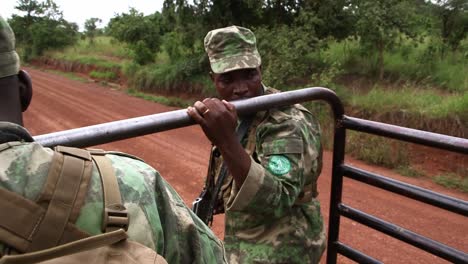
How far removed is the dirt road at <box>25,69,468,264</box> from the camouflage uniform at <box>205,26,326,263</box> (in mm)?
2680

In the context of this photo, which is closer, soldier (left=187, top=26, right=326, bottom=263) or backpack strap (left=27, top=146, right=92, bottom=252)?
backpack strap (left=27, top=146, right=92, bottom=252)

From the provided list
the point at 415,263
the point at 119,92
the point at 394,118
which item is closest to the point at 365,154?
the point at 394,118

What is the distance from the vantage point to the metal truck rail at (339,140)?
3.69ft

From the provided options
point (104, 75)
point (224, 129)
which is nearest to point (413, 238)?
point (224, 129)

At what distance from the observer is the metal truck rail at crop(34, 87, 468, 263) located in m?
1.12

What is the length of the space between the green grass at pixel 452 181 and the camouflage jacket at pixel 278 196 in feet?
14.5

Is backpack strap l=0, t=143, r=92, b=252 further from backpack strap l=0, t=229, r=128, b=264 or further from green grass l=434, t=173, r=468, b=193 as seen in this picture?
green grass l=434, t=173, r=468, b=193

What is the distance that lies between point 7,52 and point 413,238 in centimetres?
148

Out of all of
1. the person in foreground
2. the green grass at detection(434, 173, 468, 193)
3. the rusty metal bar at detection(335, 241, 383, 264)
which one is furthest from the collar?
the green grass at detection(434, 173, 468, 193)

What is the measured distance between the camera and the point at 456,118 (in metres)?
6.71

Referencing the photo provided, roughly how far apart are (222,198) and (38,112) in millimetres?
11018

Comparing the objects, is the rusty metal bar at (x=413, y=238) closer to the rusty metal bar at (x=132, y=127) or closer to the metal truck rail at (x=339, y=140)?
the metal truck rail at (x=339, y=140)

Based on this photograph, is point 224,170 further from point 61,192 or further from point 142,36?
point 142,36

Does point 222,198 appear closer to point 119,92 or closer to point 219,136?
point 219,136
